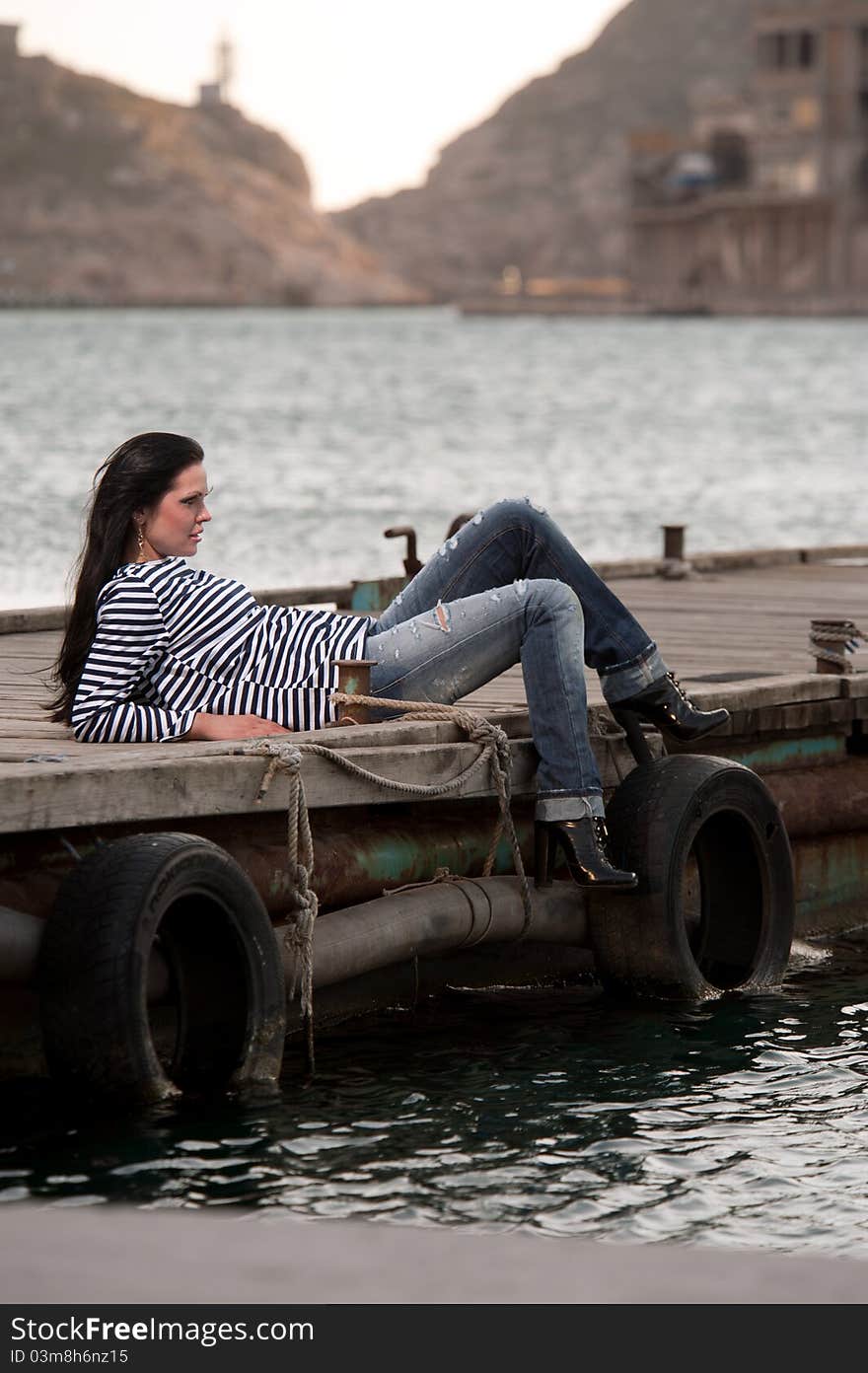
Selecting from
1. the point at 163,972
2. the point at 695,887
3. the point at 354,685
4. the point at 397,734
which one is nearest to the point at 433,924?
the point at 397,734

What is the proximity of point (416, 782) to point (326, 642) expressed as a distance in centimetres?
51

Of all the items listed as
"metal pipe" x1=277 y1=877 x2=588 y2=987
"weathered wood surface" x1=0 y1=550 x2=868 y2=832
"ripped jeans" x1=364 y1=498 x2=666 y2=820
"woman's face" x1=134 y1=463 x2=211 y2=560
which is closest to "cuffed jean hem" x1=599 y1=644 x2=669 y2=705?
"ripped jeans" x1=364 y1=498 x2=666 y2=820

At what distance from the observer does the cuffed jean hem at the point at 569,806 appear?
729 centimetres

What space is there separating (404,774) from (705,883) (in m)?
1.54

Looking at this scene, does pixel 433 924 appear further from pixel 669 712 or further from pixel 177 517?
pixel 177 517

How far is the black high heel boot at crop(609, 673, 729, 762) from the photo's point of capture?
757cm

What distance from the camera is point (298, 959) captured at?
6930 millimetres

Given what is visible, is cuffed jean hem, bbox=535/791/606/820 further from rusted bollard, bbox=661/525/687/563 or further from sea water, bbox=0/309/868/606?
sea water, bbox=0/309/868/606

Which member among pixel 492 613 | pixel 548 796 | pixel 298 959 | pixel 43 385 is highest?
pixel 43 385

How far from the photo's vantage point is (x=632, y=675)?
24.6ft

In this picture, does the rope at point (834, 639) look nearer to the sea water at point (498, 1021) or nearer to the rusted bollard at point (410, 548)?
the sea water at point (498, 1021)

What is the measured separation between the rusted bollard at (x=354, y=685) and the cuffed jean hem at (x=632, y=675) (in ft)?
2.57
